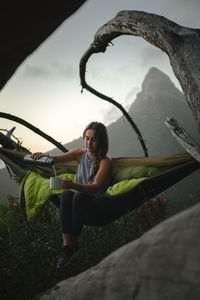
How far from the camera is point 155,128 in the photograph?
35906 millimetres

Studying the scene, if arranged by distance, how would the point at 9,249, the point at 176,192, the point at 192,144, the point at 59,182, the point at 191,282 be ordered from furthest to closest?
1. the point at 176,192
2. the point at 9,249
3. the point at 59,182
4. the point at 192,144
5. the point at 191,282

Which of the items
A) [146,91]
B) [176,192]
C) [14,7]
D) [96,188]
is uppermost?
[146,91]

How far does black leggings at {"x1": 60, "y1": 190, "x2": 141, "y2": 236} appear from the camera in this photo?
5.87 feet

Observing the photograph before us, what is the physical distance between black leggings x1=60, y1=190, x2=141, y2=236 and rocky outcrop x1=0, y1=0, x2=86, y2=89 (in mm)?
1113

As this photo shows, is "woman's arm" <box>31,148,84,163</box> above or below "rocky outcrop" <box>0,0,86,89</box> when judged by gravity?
below

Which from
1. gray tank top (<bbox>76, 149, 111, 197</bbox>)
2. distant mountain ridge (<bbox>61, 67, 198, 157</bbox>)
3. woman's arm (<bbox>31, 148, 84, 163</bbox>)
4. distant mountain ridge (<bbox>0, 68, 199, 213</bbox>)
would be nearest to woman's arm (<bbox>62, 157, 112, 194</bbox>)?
gray tank top (<bbox>76, 149, 111, 197</bbox>)

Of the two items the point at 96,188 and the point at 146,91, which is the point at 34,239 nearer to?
the point at 96,188

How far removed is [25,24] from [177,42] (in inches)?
36.8

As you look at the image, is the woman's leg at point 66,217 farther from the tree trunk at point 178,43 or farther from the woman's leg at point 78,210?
the tree trunk at point 178,43

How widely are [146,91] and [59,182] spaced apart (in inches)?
2379

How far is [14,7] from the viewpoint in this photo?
1248 millimetres

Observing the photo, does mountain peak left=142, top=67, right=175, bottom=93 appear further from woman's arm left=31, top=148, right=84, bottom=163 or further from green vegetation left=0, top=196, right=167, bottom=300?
woman's arm left=31, top=148, right=84, bottom=163

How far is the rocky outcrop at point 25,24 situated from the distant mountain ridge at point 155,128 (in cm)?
2019

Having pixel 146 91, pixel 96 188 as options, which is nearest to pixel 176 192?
pixel 96 188
